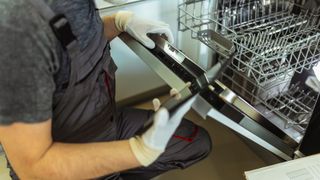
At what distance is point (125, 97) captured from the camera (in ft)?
5.75

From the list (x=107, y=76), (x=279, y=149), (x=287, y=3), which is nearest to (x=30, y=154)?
(x=107, y=76)

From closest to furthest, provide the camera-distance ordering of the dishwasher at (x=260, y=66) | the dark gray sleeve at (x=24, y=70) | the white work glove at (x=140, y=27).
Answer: the dark gray sleeve at (x=24, y=70) < the dishwasher at (x=260, y=66) < the white work glove at (x=140, y=27)

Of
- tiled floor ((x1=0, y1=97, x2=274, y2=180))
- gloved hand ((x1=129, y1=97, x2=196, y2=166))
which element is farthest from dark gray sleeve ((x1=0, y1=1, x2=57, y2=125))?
tiled floor ((x1=0, y1=97, x2=274, y2=180))

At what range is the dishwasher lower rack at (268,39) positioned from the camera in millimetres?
1217

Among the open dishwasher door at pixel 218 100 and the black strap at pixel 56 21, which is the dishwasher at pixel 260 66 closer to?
the open dishwasher door at pixel 218 100

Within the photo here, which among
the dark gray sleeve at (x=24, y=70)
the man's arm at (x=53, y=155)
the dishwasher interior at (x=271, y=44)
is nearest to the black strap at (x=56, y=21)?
the dark gray sleeve at (x=24, y=70)

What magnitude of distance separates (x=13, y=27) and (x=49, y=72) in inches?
4.5

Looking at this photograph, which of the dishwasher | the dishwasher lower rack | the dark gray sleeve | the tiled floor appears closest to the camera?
the dark gray sleeve

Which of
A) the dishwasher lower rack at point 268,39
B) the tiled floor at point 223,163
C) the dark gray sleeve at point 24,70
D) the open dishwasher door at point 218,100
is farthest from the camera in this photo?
the tiled floor at point 223,163

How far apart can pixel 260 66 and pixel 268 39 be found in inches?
9.5

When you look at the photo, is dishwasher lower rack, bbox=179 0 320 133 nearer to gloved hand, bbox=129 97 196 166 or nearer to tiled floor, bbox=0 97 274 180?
tiled floor, bbox=0 97 274 180

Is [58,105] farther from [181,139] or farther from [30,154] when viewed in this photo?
[181,139]

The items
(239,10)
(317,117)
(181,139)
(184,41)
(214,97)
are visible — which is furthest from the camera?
(184,41)

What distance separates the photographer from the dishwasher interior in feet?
3.99
